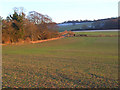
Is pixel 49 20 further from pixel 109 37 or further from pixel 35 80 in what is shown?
pixel 35 80

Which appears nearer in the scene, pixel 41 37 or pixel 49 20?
pixel 41 37

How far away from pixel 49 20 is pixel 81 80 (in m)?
33.2

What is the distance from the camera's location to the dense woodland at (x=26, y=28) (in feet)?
88.0

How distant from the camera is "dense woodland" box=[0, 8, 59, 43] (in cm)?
2681

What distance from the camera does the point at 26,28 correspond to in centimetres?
3061

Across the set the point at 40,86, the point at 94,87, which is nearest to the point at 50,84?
the point at 40,86

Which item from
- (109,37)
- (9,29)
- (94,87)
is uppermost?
(9,29)

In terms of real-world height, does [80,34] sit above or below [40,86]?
above

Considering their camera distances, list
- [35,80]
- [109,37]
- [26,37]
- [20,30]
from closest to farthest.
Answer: [35,80] < [109,37] < [20,30] < [26,37]

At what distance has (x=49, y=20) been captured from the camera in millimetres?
37906

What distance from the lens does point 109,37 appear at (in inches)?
1012

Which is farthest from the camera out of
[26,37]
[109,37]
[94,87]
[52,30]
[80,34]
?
[52,30]

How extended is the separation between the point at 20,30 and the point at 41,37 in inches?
291

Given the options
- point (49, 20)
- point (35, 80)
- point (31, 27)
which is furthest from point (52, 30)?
point (35, 80)
